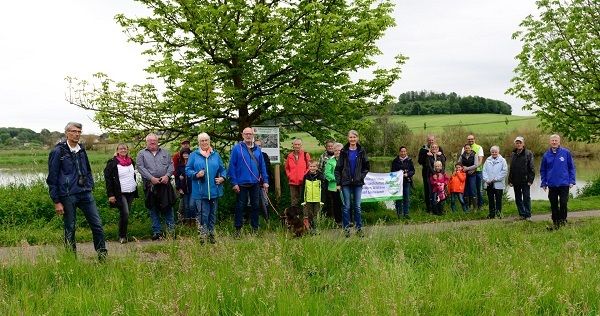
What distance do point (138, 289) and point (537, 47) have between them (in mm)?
19574

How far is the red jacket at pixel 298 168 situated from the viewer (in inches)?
447

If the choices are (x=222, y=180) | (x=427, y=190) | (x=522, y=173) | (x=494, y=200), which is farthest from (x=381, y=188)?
(x=222, y=180)

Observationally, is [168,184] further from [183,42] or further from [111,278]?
[111,278]

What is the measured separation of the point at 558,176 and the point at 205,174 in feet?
24.6

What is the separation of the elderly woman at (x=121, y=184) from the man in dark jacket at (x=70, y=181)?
219 cm

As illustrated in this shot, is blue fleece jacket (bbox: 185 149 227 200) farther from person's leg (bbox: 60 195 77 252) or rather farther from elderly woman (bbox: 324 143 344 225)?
elderly woman (bbox: 324 143 344 225)

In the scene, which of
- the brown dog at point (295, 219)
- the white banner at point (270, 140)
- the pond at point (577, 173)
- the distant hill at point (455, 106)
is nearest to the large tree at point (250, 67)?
the white banner at point (270, 140)

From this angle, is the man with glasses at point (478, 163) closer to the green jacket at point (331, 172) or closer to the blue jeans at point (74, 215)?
the green jacket at point (331, 172)


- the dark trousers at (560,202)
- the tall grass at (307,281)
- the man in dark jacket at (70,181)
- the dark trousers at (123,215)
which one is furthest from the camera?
the dark trousers at (560,202)

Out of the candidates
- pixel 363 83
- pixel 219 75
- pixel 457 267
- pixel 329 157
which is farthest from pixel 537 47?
pixel 457 267

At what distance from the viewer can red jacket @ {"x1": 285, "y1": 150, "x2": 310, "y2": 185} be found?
37.3 ft

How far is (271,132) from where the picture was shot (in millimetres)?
12352

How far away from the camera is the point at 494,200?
514 inches

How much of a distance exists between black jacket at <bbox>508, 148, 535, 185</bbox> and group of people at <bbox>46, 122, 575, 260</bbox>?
0.9 inches
